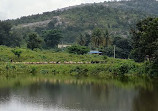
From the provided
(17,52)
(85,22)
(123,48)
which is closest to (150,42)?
(17,52)

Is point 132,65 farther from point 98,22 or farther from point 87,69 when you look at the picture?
point 98,22

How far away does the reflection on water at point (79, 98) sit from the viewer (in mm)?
23500

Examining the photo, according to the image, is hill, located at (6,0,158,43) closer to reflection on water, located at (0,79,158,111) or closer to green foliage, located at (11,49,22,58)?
green foliage, located at (11,49,22,58)

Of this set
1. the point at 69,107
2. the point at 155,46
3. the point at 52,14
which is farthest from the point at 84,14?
the point at 69,107

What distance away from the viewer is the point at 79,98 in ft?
89.2

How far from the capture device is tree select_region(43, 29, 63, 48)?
85312mm

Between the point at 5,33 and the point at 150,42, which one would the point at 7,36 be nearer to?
the point at 5,33

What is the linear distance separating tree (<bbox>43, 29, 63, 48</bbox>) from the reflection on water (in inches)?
2038

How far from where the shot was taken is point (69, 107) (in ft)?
77.3

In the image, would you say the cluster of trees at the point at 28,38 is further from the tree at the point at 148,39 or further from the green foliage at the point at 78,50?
the tree at the point at 148,39

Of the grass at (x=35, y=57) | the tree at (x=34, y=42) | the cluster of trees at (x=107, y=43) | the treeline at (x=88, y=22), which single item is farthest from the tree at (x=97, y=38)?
the treeline at (x=88, y=22)

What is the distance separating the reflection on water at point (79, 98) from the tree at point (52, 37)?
51753mm

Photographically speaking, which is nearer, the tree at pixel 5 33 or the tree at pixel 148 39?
the tree at pixel 148 39

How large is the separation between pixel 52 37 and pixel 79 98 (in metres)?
60.9
